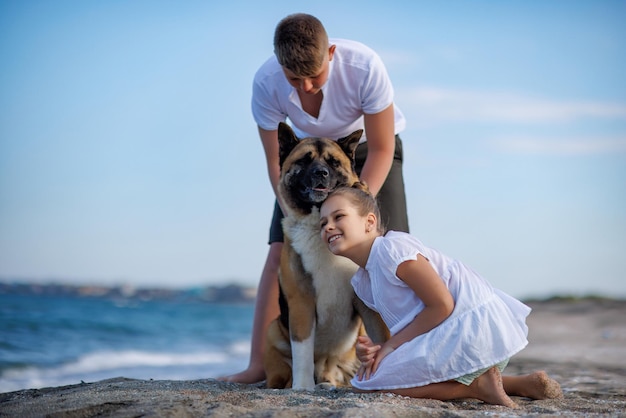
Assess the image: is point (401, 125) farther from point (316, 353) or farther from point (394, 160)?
point (316, 353)

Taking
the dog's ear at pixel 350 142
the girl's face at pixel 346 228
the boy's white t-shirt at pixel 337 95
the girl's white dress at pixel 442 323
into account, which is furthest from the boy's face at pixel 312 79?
Result: the girl's white dress at pixel 442 323

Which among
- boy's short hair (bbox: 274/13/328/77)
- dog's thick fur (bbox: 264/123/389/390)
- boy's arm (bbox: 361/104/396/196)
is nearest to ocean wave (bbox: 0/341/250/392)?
dog's thick fur (bbox: 264/123/389/390)

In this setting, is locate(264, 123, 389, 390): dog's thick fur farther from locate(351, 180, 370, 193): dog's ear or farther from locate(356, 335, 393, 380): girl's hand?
locate(356, 335, 393, 380): girl's hand

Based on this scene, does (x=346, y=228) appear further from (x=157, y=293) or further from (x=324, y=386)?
(x=157, y=293)

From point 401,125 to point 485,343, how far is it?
6.68ft

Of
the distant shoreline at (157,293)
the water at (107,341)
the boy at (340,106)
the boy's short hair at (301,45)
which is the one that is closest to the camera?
the boy's short hair at (301,45)

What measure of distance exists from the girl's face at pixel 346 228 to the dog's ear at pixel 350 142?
675 millimetres

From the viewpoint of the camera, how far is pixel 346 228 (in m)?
3.75

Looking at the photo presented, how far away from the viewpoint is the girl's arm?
3.48 metres

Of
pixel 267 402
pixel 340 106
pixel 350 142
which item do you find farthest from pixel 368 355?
pixel 340 106

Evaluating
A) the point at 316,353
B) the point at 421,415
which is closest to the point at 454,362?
the point at 421,415

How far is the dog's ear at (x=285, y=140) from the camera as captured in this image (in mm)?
4355

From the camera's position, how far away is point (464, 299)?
3.53m

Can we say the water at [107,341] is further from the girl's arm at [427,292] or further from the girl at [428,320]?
the girl's arm at [427,292]
